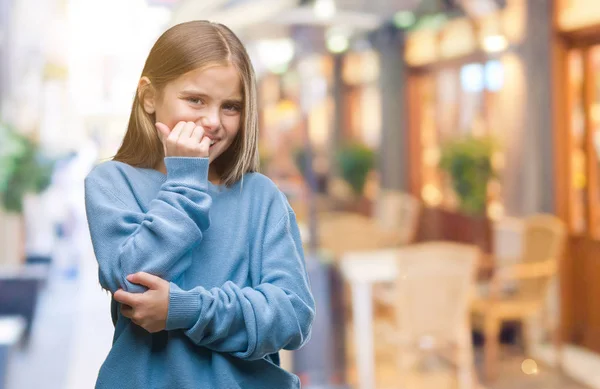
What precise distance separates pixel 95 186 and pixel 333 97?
3.68m

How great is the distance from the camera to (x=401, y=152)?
554 cm

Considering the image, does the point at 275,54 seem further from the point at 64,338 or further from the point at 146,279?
the point at 146,279

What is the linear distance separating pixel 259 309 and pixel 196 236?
130 millimetres

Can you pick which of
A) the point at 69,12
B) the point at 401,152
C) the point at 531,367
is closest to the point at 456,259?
the point at 531,367

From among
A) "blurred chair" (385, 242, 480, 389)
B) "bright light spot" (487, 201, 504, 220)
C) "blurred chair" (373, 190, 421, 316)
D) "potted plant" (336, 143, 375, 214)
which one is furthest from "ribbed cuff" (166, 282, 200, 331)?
"bright light spot" (487, 201, 504, 220)

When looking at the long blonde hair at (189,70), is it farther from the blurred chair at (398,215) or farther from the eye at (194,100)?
the blurred chair at (398,215)

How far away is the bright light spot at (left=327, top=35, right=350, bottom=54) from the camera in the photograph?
4617 mm

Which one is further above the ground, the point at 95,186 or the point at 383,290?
the point at 95,186

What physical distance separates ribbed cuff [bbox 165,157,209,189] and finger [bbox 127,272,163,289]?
132 millimetres

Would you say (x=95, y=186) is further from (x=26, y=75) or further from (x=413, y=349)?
(x=413, y=349)

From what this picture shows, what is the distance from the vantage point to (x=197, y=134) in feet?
3.36

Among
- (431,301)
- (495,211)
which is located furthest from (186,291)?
(495,211)

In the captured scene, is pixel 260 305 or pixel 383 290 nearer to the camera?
pixel 260 305

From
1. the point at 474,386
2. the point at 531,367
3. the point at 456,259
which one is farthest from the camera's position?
the point at 531,367
